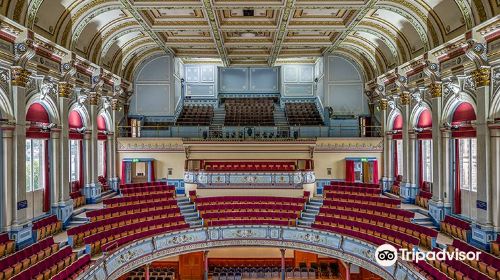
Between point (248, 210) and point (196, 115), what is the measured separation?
7.64 meters

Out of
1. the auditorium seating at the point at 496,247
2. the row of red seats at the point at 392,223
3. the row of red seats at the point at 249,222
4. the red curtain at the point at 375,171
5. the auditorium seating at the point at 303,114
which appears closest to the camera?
the auditorium seating at the point at 496,247

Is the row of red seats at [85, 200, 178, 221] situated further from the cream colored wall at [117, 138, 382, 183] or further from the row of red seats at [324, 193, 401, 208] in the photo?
the row of red seats at [324, 193, 401, 208]

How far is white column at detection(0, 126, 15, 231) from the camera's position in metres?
8.34

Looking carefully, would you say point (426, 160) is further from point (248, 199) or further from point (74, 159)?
point (74, 159)

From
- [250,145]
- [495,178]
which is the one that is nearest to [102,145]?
[250,145]

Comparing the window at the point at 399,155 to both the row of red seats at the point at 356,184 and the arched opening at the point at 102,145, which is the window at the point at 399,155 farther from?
the arched opening at the point at 102,145

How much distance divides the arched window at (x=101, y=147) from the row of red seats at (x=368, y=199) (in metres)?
9.94

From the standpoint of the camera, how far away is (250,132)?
15.9 metres

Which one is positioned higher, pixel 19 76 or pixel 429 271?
pixel 19 76

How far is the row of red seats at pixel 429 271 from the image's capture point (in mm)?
6984

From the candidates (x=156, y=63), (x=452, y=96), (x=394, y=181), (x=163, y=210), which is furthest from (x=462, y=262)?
(x=156, y=63)

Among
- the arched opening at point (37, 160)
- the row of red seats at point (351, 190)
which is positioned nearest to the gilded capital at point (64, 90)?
the arched opening at point (37, 160)

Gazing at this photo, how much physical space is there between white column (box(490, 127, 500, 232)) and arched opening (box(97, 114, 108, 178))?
553 inches

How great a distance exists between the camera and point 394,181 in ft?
49.4
